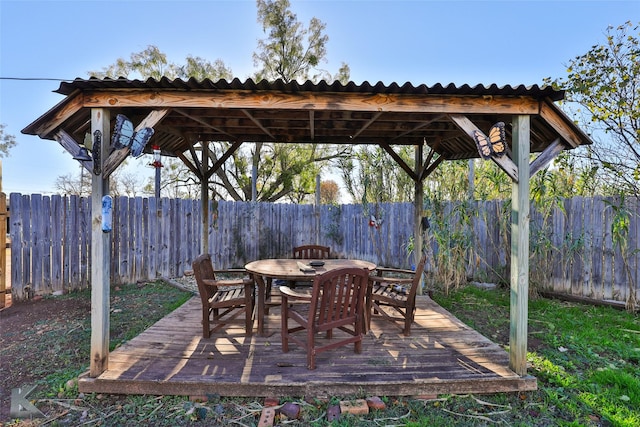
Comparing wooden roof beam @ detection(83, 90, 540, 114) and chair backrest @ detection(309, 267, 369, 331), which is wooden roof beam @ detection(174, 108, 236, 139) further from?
chair backrest @ detection(309, 267, 369, 331)

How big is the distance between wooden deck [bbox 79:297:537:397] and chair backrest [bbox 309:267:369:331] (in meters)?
0.37

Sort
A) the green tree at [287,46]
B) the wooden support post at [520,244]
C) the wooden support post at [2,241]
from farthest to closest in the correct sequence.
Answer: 1. the green tree at [287,46]
2. the wooden support post at [2,241]
3. the wooden support post at [520,244]

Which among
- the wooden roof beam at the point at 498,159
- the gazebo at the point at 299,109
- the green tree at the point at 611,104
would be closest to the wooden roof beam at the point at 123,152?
the gazebo at the point at 299,109

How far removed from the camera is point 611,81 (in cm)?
476

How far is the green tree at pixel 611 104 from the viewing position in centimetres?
461

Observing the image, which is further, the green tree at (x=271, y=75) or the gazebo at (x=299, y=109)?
the green tree at (x=271, y=75)

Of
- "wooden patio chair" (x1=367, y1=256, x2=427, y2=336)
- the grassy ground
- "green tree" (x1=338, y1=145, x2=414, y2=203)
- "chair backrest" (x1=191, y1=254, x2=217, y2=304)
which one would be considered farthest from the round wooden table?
"green tree" (x1=338, y1=145, x2=414, y2=203)

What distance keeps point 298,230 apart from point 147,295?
3917 millimetres

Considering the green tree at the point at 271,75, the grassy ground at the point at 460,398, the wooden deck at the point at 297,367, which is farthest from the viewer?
the green tree at the point at 271,75

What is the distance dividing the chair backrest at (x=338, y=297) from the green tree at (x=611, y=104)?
4367 mm

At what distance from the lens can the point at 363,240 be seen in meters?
8.11

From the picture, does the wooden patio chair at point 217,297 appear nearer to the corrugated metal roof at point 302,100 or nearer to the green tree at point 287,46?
the corrugated metal roof at point 302,100

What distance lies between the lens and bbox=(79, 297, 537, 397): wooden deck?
7.78ft

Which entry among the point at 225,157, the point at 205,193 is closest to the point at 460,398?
the point at 225,157
